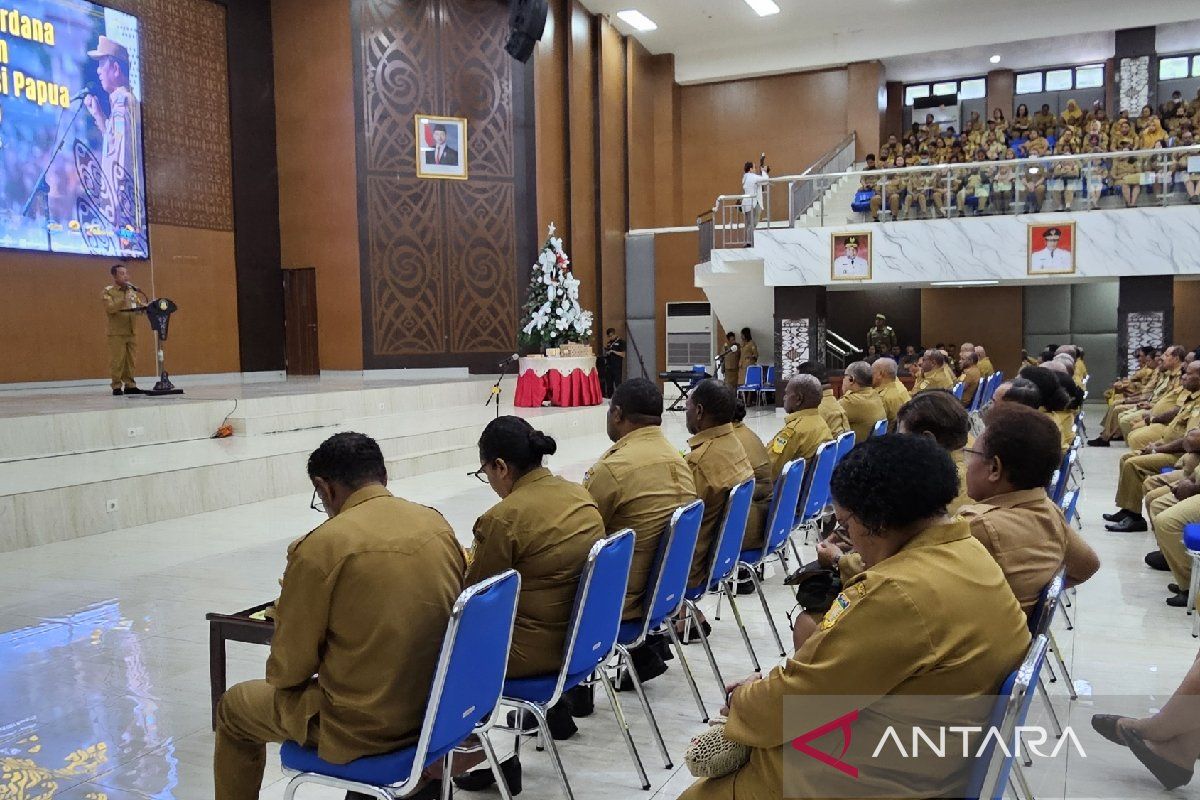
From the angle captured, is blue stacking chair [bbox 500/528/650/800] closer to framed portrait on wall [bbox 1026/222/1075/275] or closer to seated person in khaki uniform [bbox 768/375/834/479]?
seated person in khaki uniform [bbox 768/375/834/479]

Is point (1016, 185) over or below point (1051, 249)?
over

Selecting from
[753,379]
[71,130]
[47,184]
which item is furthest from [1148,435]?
[71,130]

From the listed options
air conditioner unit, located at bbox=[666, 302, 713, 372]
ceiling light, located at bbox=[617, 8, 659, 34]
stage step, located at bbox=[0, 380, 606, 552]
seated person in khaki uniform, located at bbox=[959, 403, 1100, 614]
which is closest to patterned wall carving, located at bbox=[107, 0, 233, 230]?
stage step, located at bbox=[0, 380, 606, 552]

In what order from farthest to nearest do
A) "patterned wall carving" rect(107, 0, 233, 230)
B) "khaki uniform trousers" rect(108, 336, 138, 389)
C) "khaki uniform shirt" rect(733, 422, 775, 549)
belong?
1. "patterned wall carving" rect(107, 0, 233, 230)
2. "khaki uniform trousers" rect(108, 336, 138, 389)
3. "khaki uniform shirt" rect(733, 422, 775, 549)

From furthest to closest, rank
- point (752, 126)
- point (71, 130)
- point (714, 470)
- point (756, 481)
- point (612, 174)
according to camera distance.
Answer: point (752, 126)
point (612, 174)
point (71, 130)
point (756, 481)
point (714, 470)

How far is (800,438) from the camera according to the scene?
5109mm

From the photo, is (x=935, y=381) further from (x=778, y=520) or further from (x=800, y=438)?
(x=778, y=520)

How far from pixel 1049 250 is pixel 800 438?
29.5ft

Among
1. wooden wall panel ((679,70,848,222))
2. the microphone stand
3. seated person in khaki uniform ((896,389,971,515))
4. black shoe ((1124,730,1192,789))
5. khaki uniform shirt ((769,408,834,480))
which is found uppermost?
wooden wall panel ((679,70,848,222))

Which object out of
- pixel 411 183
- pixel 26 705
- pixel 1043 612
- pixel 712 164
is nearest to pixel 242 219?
pixel 411 183

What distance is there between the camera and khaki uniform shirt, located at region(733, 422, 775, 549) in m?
4.27

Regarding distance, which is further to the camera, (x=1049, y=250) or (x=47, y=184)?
(x=1049, y=250)

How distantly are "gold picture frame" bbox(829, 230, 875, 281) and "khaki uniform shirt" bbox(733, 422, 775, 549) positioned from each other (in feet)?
30.7

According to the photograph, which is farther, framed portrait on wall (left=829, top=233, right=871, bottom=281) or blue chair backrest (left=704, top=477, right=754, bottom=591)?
framed portrait on wall (left=829, top=233, right=871, bottom=281)
